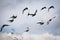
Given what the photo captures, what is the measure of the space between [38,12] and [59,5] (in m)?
0.34

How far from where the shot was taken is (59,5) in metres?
1.99

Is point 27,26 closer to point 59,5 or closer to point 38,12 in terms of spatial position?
point 38,12

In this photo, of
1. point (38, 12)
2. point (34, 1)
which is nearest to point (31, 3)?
point (34, 1)

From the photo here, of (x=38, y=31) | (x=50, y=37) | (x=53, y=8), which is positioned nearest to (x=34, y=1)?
(x=53, y=8)

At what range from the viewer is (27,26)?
2.02 meters

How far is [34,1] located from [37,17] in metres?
0.26

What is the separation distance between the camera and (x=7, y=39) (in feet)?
6.72

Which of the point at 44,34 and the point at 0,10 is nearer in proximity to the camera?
the point at 44,34

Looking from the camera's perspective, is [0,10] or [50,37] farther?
[0,10]

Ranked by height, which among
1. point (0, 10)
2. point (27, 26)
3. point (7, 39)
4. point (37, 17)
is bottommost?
point (7, 39)

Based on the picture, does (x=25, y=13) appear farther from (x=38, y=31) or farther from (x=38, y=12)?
A: (x=38, y=31)

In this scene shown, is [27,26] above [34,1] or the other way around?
the other way around

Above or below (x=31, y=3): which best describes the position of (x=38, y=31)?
below

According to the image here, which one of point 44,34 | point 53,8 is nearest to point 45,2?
point 53,8
